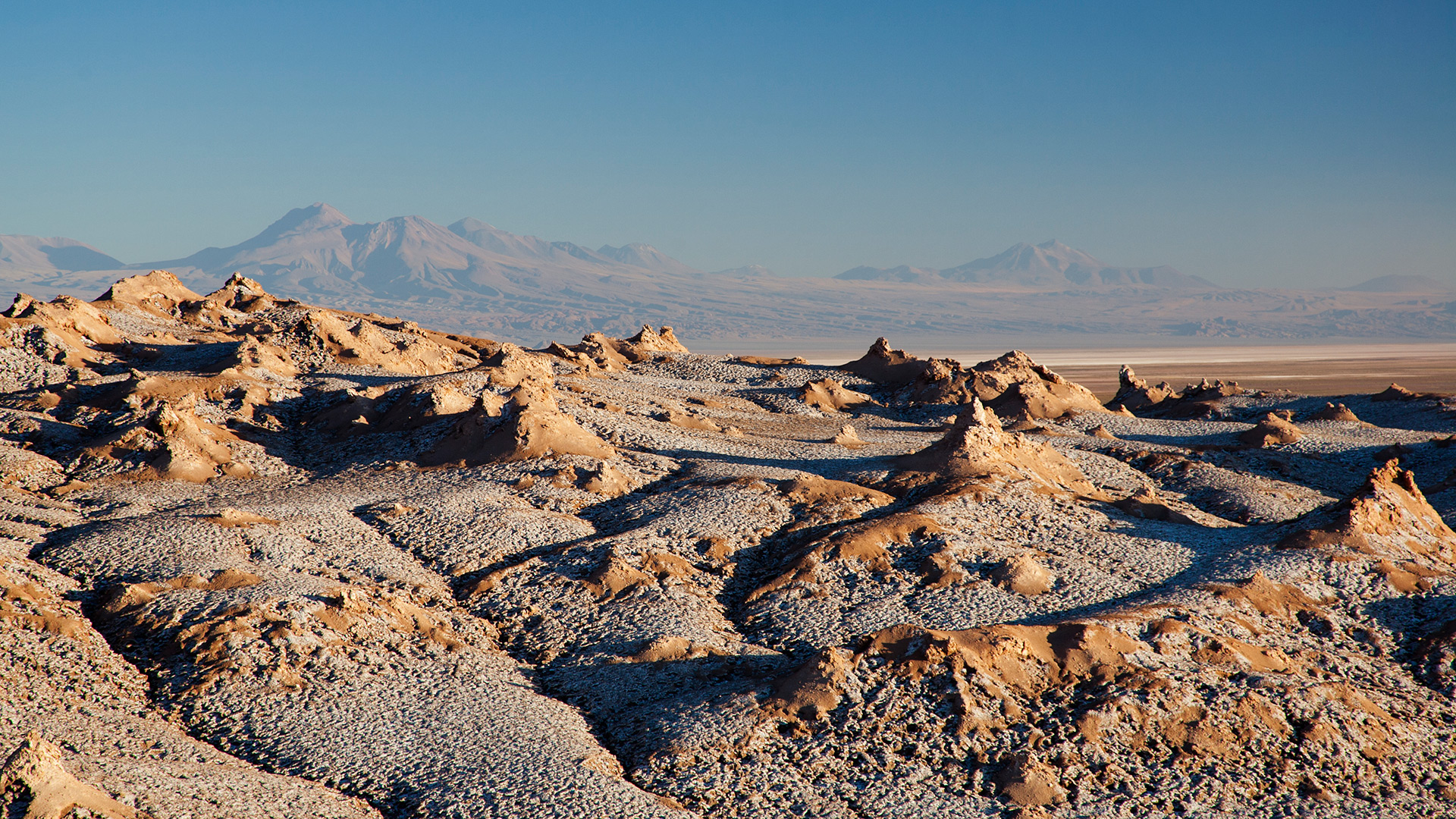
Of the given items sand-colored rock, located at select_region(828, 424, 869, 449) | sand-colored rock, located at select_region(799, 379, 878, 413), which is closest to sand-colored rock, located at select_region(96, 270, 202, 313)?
sand-colored rock, located at select_region(799, 379, 878, 413)

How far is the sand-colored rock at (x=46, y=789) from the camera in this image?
664 centimetres

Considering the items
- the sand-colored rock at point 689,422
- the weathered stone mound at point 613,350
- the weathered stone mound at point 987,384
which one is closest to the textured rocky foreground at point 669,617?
the sand-colored rock at point 689,422

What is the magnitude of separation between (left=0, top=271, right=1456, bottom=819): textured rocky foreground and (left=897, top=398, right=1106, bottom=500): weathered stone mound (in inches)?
3.5

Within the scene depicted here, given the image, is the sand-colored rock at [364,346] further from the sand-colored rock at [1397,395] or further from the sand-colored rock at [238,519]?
the sand-colored rock at [1397,395]

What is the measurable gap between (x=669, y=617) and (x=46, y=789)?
629 centimetres

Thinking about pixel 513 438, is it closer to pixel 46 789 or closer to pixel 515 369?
pixel 515 369

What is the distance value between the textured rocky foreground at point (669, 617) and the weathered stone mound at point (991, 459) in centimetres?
9

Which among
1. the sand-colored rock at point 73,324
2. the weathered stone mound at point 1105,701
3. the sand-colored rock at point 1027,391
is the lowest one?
the weathered stone mound at point 1105,701

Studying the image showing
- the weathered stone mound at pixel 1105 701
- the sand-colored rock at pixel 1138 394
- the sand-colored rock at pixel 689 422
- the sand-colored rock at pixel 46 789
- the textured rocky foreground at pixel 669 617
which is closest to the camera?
the sand-colored rock at pixel 46 789

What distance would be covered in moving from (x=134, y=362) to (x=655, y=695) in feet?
64.5

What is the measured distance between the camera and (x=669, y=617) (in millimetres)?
11688

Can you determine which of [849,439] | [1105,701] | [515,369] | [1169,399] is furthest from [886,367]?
[1105,701]

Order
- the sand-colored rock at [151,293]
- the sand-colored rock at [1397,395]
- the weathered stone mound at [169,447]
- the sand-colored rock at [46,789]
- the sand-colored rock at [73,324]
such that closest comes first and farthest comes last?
the sand-colored rock at [46,789]
the weathered stone mound at [169,447]
the sand-colored rock at [73,324]
the sand-colored rock at [151,293]
the sand-colored rock at [1397,395]

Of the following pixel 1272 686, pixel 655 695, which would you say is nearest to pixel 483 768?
pixel 655 695
